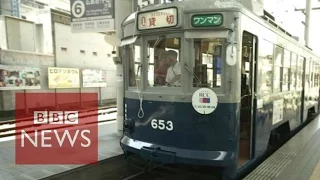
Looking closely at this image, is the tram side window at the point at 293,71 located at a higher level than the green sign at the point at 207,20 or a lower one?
lower

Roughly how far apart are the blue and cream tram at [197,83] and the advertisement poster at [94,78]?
541 inches

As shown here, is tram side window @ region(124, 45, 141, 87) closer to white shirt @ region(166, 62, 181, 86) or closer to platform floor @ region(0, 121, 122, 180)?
white shirt @ region(166, 62, 181, 86)

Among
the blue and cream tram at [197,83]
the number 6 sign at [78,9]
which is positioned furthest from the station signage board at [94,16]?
the blue and cream tram at [197,83]

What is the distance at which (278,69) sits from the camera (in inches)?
202

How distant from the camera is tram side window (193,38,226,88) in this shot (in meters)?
3.66

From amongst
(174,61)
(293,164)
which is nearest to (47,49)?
(174,61)

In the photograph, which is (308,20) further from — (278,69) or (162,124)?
(162,124)

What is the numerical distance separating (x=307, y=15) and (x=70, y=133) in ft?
39.8

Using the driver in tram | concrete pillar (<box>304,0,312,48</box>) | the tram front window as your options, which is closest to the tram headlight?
the tram front window

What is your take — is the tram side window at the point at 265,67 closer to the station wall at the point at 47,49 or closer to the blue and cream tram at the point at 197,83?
the blue and cream tram at the point at 197,83

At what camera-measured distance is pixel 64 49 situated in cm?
1714

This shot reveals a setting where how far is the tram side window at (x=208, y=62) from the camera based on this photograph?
3.66m

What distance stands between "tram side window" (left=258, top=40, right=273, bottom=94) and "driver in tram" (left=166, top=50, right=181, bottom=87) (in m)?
1.30

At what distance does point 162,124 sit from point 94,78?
15.1 m
